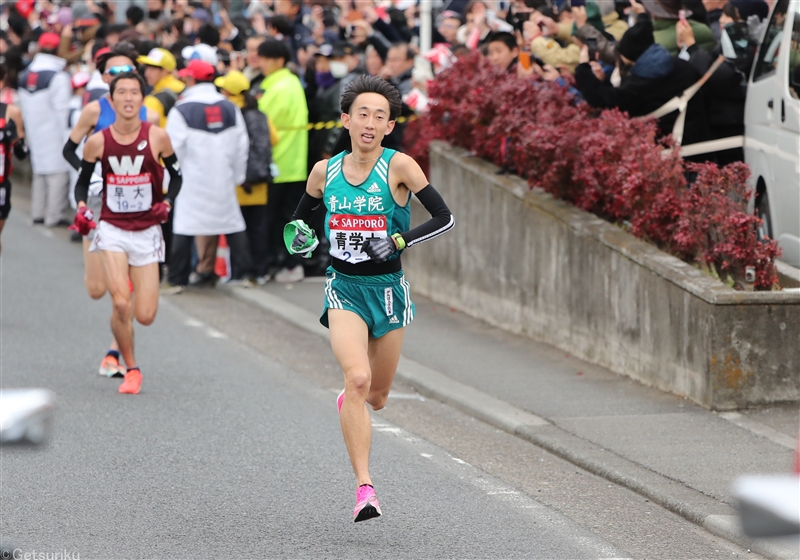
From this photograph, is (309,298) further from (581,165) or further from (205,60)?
(581,165)

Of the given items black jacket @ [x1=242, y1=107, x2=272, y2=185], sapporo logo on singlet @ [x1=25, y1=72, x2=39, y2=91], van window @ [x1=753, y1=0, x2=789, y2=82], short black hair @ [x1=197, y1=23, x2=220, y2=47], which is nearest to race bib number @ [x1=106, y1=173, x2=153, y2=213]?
black jacket @ [x1=242, y1=107, x2=272, y2=185]

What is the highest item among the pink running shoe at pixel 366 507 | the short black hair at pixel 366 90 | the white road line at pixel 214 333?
the short black hair at pixel 366 90

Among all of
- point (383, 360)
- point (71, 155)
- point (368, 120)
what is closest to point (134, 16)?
point (71, 155)

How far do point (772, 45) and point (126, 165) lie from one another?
199 inches

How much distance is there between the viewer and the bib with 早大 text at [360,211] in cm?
645

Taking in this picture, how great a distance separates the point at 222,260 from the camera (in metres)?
14.9

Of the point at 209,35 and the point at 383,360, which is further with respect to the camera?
the point at 209,35

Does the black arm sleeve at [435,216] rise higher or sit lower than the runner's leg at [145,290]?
higher

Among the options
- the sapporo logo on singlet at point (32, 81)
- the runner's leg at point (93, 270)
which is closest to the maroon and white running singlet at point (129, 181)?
the runner's leg at point (93, 270)

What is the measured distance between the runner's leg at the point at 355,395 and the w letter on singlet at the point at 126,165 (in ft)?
11.4

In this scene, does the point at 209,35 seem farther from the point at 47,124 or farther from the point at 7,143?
the point at 7,143

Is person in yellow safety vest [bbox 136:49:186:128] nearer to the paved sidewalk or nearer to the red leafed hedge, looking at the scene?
the red leafed hedge

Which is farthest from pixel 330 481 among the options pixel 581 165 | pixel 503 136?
pixel 503 136

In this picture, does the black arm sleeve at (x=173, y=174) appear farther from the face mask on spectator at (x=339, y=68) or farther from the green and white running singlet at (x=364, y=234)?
the face mask on spectator at (x=339, y=68)
